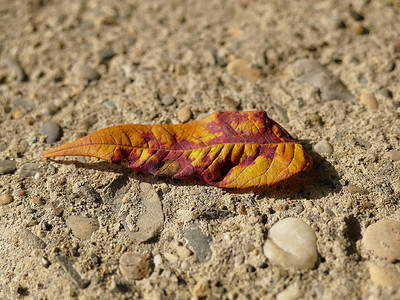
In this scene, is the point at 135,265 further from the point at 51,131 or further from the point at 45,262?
the point at 51,131

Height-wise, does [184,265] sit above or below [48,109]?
below

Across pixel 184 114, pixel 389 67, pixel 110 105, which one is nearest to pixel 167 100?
pixel 184 114

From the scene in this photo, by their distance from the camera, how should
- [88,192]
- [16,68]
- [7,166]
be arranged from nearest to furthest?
[88,192]
[7,166]
[16,68]

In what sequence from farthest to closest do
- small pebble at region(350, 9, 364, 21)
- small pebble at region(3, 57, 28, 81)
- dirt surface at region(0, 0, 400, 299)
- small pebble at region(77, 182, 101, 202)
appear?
small pebble at region(350, 9, 364, 21), small pebble at region(3, 57, 28, 81), small pebble at region(77, 182, 101, 202), dirt surface at region(0, 0, 400, 299)

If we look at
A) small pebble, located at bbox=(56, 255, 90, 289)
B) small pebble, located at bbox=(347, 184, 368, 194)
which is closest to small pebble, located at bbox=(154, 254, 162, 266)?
small pebble, located at bbox=(56, 255, 90, 289)

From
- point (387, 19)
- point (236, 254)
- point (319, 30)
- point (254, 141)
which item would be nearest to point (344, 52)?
point (319, 30)

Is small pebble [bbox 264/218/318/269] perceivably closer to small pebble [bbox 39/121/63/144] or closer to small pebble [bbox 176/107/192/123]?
small pebble [bbox 176/107/192/123]
